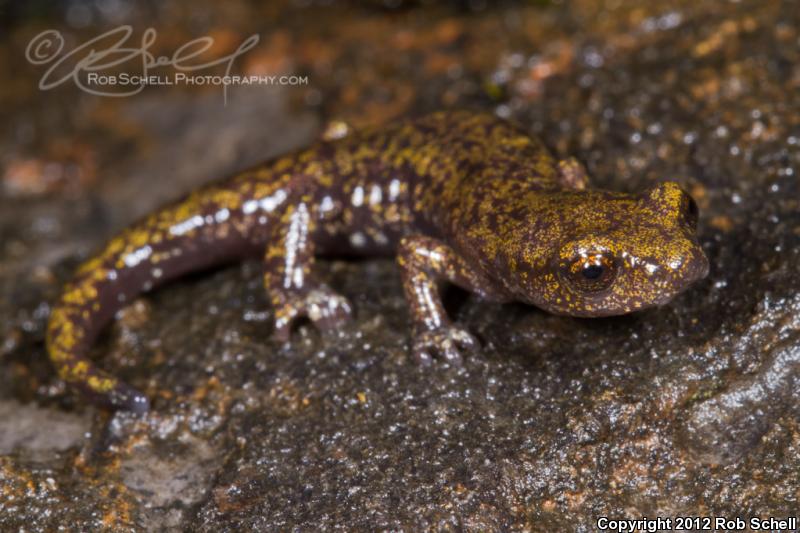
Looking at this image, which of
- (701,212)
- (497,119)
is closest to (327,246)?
(497,119)

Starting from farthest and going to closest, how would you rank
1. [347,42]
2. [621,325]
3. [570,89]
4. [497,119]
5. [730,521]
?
[347,42] → [570,89] → [497,119] → [621,325] → [730,521]

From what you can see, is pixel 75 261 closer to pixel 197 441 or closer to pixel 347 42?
pixel 197 441

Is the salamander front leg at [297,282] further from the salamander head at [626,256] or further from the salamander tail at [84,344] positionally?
the salamander head at [626,256]

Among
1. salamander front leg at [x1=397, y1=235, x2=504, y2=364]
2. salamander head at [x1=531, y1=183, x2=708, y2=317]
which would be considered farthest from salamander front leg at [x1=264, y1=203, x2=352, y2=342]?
salamander head at [x1=531, y1=183, x2=708, y2=317]

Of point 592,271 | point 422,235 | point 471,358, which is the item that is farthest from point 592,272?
point 422,235

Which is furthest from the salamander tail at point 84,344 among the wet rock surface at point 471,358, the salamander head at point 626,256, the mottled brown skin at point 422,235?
the salamander head at point 626,256

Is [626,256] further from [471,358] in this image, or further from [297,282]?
[297,282]
